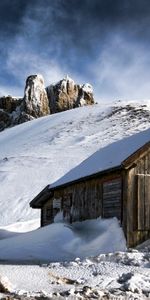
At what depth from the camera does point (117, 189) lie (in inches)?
768

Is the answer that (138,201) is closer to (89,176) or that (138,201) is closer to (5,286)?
(89,176)

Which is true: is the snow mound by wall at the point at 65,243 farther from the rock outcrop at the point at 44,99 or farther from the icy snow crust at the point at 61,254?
the rock outcrop at the point at 44,99

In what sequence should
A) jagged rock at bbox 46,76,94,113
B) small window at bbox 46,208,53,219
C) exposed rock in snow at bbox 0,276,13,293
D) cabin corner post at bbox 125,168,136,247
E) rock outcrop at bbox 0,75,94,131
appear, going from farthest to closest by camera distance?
jagged rock at bbox 46,76,94,113, rock outcrop at bbox 0,75,94,131, small window at bbox 46,208,53,219, cabin corner post at bbox 125,168,136,247, exposed rock in snow at bbox 0,276,13,293

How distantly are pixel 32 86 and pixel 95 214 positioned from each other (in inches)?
3736

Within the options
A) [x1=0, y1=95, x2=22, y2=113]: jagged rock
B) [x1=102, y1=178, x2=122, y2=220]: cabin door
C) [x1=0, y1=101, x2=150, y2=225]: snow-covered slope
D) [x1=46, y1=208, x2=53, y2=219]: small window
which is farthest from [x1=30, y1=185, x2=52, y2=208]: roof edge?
[x1=0, y1=95, x2=22, y2=113]: jagged rock

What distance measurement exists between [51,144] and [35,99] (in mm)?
47760

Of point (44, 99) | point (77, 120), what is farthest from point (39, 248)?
point (44, 99)

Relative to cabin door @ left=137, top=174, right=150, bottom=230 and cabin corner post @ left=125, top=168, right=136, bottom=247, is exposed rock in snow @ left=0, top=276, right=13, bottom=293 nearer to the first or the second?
cabin corner post @ left=125, top=168, right=136, bottom=247

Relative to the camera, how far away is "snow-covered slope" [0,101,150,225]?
45.0 meters

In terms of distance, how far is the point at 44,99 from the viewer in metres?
113

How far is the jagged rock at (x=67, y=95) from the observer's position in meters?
113

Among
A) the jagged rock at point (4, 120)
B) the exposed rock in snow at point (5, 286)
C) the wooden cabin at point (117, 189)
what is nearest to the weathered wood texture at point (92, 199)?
the wooden cabin at point (117, 189)

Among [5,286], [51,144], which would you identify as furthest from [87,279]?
[51,144]

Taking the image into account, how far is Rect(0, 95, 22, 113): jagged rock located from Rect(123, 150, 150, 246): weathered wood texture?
102 m
